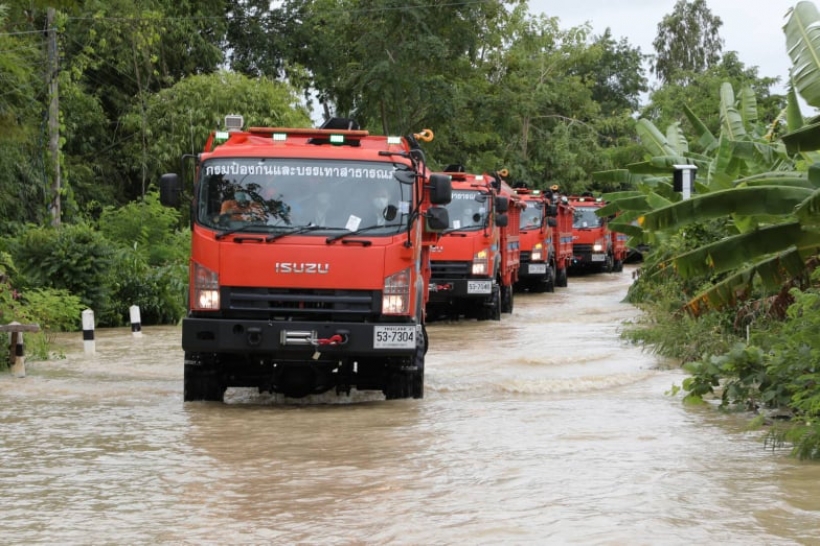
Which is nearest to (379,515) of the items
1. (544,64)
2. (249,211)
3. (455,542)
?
(455,542)

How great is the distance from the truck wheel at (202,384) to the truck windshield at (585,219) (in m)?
31.1

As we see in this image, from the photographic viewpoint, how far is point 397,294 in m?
12.2

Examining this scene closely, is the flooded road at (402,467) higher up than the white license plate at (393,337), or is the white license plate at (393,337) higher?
the white license plate at (393,337)

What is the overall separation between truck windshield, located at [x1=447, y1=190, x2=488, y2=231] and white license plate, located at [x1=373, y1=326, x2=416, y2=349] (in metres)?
11.7

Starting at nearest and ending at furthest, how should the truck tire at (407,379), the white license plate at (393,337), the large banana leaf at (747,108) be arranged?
the white license plate at (393,337) → the truck tire at (407,379) → the large banana leaf at (747,108)

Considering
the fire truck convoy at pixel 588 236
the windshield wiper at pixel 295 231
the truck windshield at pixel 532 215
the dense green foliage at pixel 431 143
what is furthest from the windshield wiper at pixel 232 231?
the fire truck convoy at pixel 588 236

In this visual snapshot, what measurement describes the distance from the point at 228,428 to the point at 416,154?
10.7 feet

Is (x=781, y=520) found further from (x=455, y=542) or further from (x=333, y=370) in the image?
(x=333, y=370)

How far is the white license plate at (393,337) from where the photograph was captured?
11945 millimetres

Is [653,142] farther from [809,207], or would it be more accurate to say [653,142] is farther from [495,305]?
[809,207]

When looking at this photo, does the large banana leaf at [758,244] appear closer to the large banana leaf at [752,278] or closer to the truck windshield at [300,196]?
the large banana leaf at [752,278]

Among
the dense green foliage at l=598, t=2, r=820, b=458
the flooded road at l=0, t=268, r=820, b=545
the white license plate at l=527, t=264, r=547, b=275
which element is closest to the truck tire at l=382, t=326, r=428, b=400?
the flooded road at l=0, t=268, r=820, b=545

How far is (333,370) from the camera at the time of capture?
13234mm

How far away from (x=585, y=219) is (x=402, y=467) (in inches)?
1362
